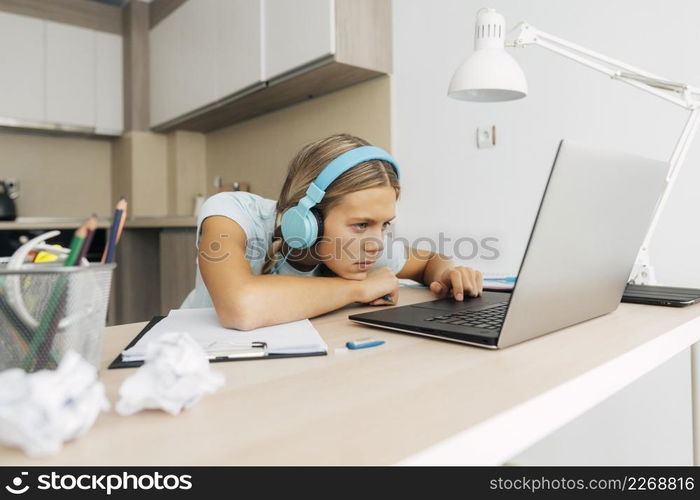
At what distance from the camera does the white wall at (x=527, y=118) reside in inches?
54.6

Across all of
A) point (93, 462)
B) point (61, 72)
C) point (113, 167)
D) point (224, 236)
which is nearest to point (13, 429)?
point (93, 462)

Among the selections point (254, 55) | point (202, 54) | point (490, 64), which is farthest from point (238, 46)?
point (490, 64)

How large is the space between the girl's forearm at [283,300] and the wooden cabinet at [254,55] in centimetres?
138

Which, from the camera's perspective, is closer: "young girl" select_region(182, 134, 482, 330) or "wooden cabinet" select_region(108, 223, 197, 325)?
"young girl" select_region(182, 134, 482, 330)

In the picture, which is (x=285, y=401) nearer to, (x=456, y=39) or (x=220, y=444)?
(x=220, y=444)

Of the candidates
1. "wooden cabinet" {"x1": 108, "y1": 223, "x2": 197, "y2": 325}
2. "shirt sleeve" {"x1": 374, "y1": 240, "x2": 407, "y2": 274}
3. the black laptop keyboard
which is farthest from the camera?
"wooden cabinet" {"x1": 108, "y1": 223, "x2": 197, "y2": 325}

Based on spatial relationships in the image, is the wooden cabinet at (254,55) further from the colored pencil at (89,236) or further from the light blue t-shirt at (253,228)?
the colored pencil at (89,236)

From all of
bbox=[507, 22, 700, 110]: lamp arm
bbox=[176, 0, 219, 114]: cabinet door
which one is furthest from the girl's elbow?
bbox=[176, 0, 219, 114]: cabinet door

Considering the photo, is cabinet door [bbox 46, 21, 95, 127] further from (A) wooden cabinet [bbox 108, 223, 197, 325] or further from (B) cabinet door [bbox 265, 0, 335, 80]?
(B) cabinet door [bbox 265, 0, 335, 80]

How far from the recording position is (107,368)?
0.54 metres

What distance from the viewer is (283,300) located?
31.0 inches

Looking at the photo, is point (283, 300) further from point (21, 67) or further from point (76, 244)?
point (21, 67)

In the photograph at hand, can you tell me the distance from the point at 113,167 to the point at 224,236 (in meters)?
3.35

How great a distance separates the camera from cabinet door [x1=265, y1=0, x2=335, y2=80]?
201cm
